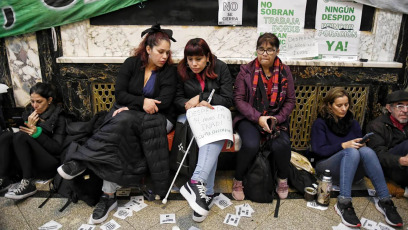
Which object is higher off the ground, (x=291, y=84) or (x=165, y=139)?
(x=291, y=84)

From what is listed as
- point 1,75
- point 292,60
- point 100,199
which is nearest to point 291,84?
point 292,60

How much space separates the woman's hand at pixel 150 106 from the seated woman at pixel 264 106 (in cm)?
92

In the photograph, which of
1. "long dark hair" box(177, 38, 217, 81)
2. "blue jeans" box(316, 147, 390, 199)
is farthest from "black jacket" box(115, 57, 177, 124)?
"blue jeans" box(316, 147, 390, 199)

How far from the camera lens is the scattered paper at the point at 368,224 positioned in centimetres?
285

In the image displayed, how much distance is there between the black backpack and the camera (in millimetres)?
3125

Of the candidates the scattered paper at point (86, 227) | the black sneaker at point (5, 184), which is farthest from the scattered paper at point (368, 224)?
the black sneaker at point (5, 184)

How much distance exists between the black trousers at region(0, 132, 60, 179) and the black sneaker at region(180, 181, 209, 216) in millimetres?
1640

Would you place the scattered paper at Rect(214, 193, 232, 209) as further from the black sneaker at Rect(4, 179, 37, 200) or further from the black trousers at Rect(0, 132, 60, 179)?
the black sneaker at Rect(4, 179, 37, 200)

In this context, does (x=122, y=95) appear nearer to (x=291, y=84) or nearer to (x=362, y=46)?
(x=291, y=84)

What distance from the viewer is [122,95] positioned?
10.8 ft

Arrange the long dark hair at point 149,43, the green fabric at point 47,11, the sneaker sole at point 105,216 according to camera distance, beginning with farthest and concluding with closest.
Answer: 1. the green fabric at point 47,11
2. the long dark hair at point 149,43
3. the sneaker sole at point 105,216

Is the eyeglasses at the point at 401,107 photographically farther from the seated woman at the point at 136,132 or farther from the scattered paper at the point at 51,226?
the scattered paper at the point at 51,226

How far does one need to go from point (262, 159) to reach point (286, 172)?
36cm

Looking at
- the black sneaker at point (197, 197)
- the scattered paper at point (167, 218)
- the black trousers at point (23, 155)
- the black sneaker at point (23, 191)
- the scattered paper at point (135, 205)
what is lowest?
the scattered paper at point (167, 218)
